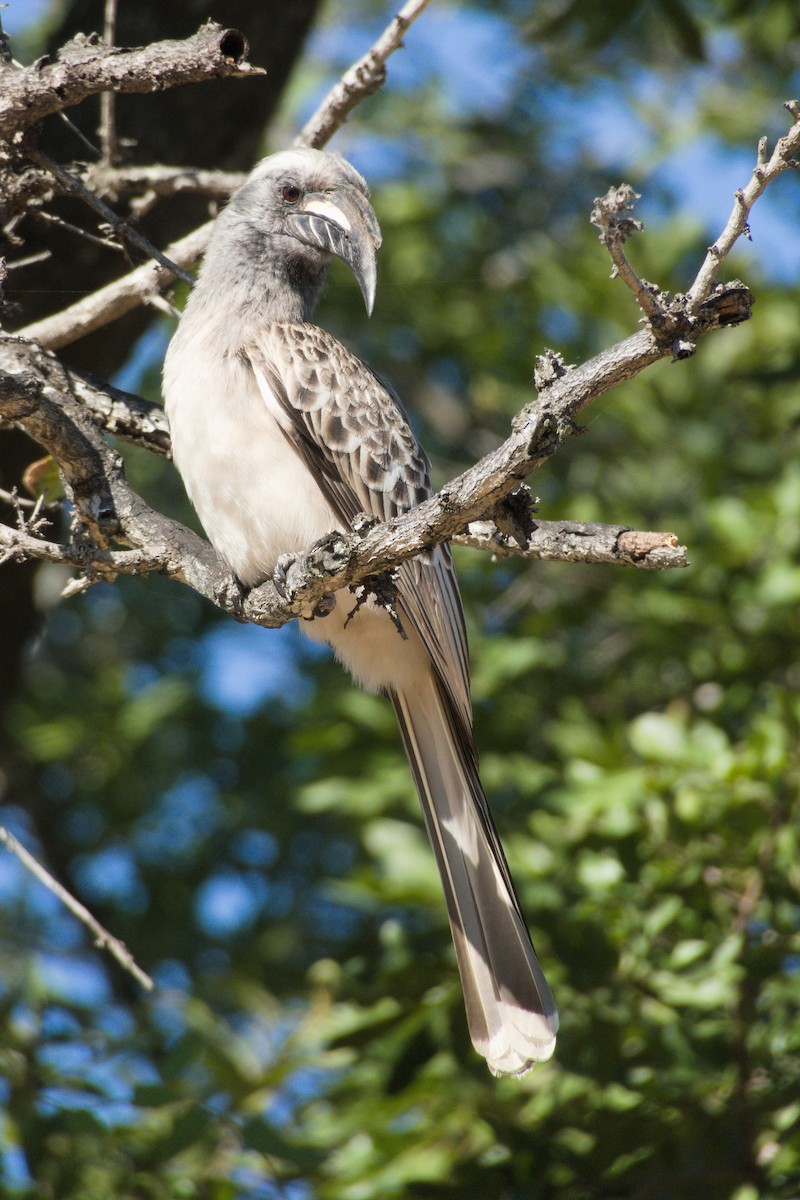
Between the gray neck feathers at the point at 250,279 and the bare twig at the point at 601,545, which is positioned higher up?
the gray neck feathers at the point at 250,279

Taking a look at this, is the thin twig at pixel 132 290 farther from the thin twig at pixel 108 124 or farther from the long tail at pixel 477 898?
the long tail at pixel 477 898

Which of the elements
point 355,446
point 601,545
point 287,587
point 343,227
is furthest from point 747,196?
point 343,227

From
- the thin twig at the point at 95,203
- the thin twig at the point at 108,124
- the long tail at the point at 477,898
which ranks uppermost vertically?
the thin twig at the point at 108,124

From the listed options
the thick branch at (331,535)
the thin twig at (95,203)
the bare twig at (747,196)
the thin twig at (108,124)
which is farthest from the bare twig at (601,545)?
the thin twig at (108,124)

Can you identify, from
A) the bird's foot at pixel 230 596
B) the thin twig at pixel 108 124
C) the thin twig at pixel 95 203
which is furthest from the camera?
the thin twig at pixel 108 124

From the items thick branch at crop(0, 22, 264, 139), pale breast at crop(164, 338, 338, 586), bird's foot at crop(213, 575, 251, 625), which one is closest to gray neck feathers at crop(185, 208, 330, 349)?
pale breast at crop(164, 338, 338, 586)

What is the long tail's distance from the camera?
11.6ft

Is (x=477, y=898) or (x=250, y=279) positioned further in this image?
(x=250, y=279)

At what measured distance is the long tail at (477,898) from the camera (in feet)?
11.6

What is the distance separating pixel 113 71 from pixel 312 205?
53.1 inches

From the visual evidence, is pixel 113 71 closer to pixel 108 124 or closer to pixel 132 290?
pixel 132 290

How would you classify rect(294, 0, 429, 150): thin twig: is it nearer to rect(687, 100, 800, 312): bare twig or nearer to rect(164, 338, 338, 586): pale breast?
rect(164, 338, 338, 586): pale breast

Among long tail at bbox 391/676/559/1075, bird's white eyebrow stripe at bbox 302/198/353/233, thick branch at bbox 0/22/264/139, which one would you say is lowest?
long tail at bbox 391/676/559/1075

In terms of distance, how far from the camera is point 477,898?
3.75 m
